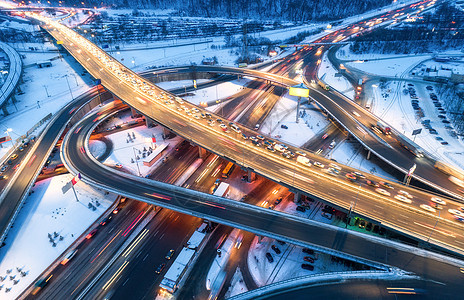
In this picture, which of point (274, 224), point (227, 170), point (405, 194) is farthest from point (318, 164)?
point (227, 170)

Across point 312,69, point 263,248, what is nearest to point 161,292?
point 263,248

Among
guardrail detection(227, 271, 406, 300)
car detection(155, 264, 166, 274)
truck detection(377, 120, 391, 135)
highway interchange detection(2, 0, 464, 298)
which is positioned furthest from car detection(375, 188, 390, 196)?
car detection(155, 264, 166, 274)

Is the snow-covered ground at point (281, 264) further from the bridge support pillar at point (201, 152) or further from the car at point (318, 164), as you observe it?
the bridge support pillar at point (201, 152)

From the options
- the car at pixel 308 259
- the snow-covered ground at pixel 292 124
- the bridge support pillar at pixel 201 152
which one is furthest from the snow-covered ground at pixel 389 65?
the car at pixel 308 259

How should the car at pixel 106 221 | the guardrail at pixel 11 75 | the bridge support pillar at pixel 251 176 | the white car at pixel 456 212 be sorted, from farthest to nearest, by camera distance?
the guardrail at pixel 11 75 < the bridge support pillar at pixel 251 176 < the car at pixel 106 221 < the white car at pixel 456 212

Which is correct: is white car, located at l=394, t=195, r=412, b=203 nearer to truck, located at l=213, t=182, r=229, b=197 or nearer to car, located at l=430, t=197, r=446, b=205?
car, located at l=430, t=197, r=446, b=205
